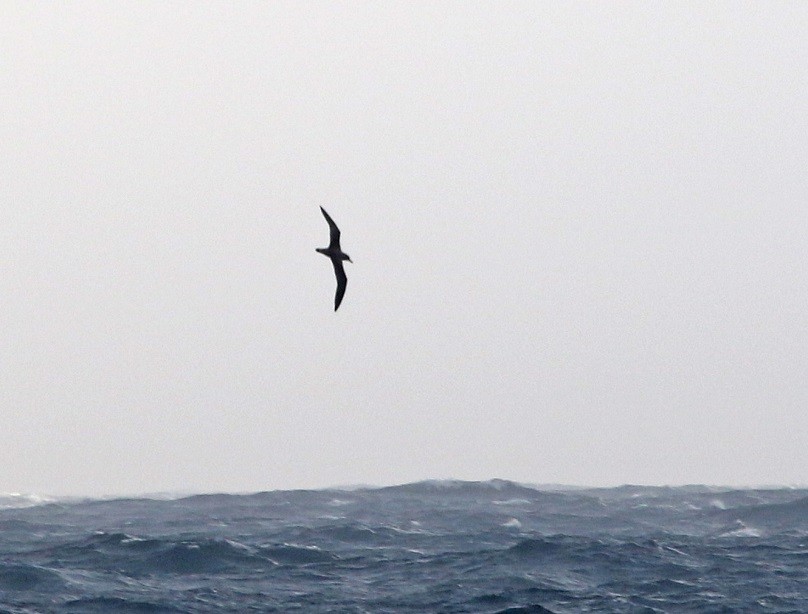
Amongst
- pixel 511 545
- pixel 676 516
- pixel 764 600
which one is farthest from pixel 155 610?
pixel 676 516

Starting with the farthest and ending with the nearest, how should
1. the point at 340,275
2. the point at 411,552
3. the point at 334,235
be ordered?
the point at 411,552 → the point at 340,275 → the point at 334,235

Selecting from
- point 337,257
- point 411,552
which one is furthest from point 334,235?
point 411,552

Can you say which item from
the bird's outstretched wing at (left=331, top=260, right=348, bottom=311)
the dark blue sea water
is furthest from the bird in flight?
the dark blue sea water

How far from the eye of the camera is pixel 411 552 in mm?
30719

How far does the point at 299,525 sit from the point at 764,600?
600 inches

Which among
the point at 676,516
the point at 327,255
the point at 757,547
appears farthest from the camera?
the point at 676,516

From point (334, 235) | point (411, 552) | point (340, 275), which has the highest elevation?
point (334, 235)

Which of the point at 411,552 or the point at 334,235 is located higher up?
the point at 334,235

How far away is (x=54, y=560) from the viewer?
2967 cm

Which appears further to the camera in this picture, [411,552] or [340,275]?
[411,552]

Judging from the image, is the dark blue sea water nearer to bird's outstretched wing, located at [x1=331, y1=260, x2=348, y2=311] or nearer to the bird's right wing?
bird's outstretched wing, located at [x1=331, y1=260, x2=348, y2=311]

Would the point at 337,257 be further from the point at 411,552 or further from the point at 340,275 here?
the point at 411,552

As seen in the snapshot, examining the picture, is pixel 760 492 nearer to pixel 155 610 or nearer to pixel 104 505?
pixel 104 505

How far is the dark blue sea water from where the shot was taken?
82.7 ft
